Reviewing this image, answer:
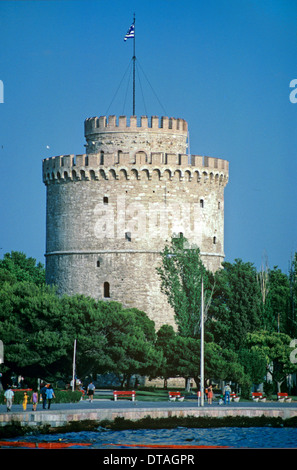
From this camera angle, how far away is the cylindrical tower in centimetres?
5919

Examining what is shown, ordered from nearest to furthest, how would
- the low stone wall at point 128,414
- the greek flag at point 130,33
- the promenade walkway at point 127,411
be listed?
the low stone wall at point 128,414, the promenade walkway at point 127,411, the greek flag at point 130,33

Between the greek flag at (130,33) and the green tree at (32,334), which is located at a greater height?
the greek flag at (130,33)

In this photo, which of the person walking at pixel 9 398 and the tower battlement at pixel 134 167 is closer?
the person walking at pixel 9 398

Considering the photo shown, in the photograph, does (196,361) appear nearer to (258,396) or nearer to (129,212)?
(258,396)

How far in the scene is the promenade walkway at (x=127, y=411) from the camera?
40.2 meters

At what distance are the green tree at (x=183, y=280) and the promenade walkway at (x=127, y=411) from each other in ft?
32.6

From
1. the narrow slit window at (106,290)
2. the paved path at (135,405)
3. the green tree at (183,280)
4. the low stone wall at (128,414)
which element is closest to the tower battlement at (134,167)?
the green tree at (183,280)

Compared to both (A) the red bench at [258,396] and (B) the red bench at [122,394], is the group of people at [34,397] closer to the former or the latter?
(B) the red bench at [122,394]

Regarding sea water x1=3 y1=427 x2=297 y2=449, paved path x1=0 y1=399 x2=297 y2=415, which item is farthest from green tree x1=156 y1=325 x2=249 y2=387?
sea water x1=3 y1=427 x2=297 y2=449

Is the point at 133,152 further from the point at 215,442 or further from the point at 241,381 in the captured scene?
the point at 215,442

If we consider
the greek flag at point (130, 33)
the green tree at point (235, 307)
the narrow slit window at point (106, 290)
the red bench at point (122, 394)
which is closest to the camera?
the red bench at point (122, 394)

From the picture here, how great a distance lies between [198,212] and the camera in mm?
60375

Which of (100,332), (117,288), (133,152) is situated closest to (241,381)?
(100,332)

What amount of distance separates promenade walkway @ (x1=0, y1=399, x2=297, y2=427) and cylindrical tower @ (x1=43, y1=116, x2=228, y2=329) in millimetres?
12164
